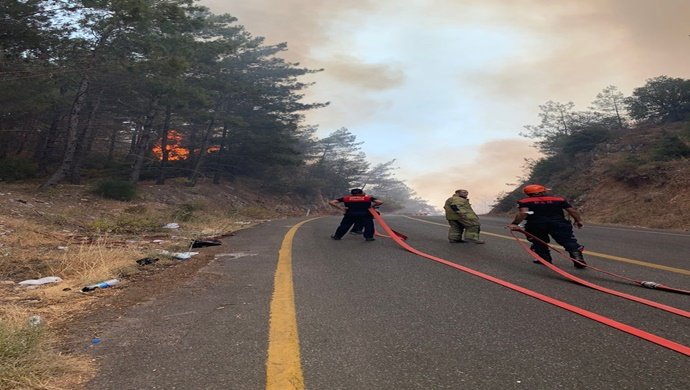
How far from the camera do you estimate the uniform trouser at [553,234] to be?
650 cm

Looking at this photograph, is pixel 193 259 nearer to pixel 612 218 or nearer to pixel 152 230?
pixel 152 230

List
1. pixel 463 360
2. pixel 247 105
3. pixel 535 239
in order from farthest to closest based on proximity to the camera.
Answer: pixel 247 105 → pixel 535 239 → pixel 463 360

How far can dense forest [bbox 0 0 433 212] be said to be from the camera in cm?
1636

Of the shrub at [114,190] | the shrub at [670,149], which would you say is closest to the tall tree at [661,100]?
the shrub at [670,149]

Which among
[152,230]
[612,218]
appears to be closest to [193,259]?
[152,230]

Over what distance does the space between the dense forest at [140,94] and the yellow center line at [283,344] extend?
45.9ft

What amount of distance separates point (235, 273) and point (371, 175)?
75.8m

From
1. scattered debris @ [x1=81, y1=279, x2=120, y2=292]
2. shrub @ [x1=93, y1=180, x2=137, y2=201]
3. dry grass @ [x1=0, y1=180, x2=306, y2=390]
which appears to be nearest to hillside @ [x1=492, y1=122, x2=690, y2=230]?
dry grass @ [x1=0, y1=180, x2=306, y2=390]

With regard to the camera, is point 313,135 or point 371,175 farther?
point 371,175

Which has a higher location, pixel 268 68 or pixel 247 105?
pixel 268 68

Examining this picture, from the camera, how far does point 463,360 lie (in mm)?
2787

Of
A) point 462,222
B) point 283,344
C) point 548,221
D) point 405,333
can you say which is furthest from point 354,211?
point 283,344

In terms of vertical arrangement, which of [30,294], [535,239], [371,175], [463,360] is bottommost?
[30,294]

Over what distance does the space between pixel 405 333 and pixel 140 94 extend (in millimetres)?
26975
